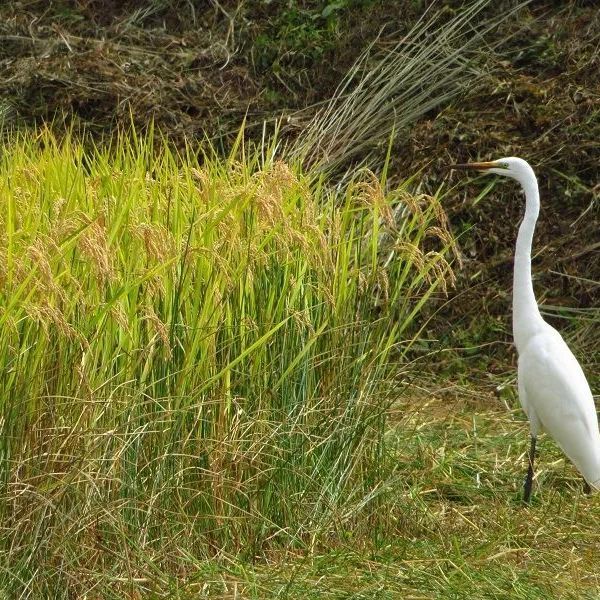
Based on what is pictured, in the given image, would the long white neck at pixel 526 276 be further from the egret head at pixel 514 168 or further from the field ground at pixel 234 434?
the field ground at pixel 234 434

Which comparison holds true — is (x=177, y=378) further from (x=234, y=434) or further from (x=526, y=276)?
(x=526, y=276)

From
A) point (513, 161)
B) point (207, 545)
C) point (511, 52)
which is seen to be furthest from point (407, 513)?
point (511, 52)

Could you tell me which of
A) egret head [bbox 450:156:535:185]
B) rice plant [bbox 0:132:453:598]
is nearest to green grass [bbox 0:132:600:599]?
rice plant [bbox 0:132:453:598]

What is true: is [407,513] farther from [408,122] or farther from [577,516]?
[408,122]

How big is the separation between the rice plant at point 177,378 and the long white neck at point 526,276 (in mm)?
519

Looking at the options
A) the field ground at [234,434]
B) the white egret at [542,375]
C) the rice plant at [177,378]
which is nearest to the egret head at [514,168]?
the white egret at [542,375]

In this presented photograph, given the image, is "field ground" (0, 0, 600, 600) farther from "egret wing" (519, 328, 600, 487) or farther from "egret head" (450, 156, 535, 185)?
"egret head" (450, 156, 535, 185)

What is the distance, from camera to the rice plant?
288cm

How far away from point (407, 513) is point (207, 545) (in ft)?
2.11

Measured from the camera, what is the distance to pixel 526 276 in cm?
417

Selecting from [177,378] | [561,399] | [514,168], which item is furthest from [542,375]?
[177,378]

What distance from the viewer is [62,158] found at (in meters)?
4.31

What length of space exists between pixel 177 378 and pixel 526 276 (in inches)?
55.8

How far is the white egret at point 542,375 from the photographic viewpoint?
405cm
